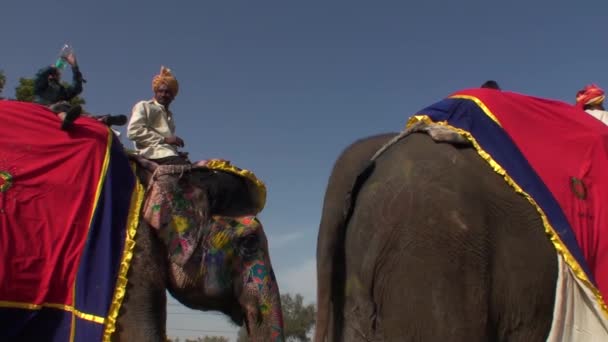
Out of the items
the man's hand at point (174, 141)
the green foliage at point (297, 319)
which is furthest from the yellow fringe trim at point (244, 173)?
the green foliage at point (297, 319)

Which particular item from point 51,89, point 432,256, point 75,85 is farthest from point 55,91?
point 432,256

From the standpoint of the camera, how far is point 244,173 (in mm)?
4719

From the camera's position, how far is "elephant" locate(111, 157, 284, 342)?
13.3 feet

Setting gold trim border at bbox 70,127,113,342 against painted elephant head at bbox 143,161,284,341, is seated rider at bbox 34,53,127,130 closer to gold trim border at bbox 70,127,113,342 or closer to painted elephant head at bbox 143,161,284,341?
gold trim border at bbox 70,127,113,342

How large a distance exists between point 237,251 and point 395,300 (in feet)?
6.57

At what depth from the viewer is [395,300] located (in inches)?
97.9

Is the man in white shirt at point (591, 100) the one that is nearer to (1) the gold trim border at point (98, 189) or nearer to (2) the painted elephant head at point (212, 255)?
(2) the painted elephant head at point (212, 255)

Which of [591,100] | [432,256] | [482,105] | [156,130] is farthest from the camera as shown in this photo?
[156,130]

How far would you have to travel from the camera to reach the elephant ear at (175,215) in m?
4.21

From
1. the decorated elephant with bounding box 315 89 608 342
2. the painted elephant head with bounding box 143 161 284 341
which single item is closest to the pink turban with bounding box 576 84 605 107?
the decorated elephant with bounding box 315 89 608 342

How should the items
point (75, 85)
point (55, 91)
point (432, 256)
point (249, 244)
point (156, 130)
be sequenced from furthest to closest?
point (156, 130) → point (75, 85) → point (55, 91) → point (249, 244) → point (432, 256)

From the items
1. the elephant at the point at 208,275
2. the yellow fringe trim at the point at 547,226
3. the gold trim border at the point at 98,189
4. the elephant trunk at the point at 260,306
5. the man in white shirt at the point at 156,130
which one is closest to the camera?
the yellow fringe trim at the point at 547,226

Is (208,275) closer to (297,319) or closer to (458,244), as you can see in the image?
(458,244)

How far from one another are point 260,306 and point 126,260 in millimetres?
944
